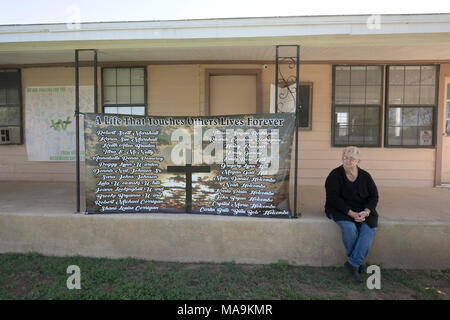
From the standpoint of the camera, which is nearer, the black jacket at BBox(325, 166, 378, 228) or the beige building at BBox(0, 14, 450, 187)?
the black jacket at BBox(325, 166, 378, 228)

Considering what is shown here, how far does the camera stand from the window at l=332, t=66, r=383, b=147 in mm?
5598

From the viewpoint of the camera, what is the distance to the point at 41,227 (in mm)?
3850

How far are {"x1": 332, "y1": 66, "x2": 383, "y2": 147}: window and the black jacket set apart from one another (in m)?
2.37

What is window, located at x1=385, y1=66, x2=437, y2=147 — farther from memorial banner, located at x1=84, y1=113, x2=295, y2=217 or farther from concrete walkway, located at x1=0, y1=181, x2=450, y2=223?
memorial banner, located at x1=84, y1=113, x2=295, y2=217

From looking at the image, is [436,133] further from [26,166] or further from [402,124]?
[26,166]

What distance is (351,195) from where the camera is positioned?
3.40 metres

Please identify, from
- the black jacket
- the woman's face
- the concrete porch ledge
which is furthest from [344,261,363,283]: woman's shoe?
the woman's face

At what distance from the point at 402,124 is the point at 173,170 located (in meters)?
4.37

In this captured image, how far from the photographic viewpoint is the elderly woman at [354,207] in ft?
10.8

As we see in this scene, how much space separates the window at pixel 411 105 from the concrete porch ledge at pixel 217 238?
227 centimetres

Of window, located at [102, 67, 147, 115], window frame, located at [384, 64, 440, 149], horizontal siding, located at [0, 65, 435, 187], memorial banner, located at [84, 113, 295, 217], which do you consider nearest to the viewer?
memorial banner, located at [84, 113, 295, 217]

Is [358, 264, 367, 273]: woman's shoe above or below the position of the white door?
below

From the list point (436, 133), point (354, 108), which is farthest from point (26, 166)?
point (436, 133)

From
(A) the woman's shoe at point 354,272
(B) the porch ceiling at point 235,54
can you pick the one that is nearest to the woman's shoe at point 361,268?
(A) the woman's shoe at point 354,272
